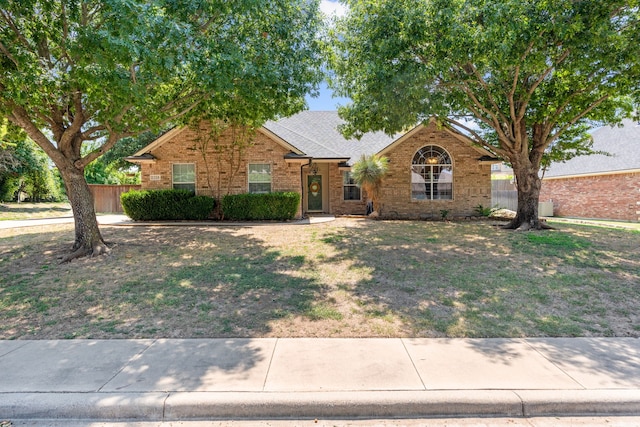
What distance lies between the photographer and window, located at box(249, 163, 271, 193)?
15.3 metres

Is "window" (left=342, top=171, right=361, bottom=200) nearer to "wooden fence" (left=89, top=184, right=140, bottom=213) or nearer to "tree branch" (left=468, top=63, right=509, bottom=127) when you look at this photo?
"tree branch" (left=468, top=63, right=509, bottom=127)

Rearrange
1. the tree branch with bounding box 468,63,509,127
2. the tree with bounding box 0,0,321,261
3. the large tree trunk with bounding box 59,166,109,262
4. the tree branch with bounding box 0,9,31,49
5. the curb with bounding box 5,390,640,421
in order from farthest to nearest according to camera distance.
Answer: the tree branch with bounding box 468,63,509,127
the large tree trunk with bounding box 59,166,109,262
the tree branch with bounding box 0,9,31,49
the tree with bounding box 0,0,321,261
the curb with bounding box 5,390,640,421

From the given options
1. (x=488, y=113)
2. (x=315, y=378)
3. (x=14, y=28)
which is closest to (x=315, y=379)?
(x=315, y=378)

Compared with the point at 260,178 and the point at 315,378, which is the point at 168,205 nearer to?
the point at 260,178

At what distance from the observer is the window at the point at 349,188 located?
17750mm

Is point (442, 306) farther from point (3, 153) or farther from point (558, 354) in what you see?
point (3, 153)

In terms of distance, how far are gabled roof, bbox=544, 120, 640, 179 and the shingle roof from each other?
42.0 feet

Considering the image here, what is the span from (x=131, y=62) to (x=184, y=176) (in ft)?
32.0

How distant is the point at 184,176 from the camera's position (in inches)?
609

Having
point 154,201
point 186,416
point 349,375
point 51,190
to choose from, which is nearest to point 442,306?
point 349,375

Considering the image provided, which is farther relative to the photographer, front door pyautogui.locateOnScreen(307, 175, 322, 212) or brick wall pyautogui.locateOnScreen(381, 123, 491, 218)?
front door pyautogui.locateOnScreen(307, 175, 322, 212)

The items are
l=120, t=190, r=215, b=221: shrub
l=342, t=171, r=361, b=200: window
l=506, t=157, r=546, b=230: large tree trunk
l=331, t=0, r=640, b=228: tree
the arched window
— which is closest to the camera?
l=331, t=0, r=640, b=228: tree

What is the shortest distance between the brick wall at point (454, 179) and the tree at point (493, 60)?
422cm

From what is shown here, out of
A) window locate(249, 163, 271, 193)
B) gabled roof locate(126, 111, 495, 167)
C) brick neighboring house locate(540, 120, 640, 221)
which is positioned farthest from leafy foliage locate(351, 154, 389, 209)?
brick neighboring house locate(540, 120, 640, 221)
